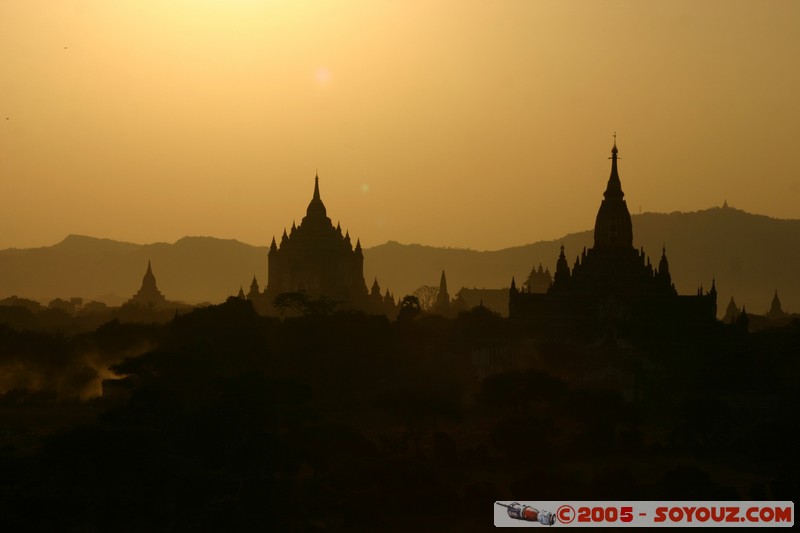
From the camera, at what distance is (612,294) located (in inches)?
6506

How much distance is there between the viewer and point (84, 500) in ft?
224

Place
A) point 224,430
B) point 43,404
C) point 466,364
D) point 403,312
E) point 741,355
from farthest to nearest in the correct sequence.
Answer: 1. point 403,312
2. point 466,364
3. point 741,355
4. point 43,404
5. point 224,430

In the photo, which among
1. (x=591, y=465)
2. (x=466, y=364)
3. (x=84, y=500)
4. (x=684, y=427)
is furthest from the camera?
(x=466, y=364)

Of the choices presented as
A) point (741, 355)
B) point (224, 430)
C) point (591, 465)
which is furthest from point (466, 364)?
point (224, 430)

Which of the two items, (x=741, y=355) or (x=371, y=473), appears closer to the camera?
(x=371, y=473)

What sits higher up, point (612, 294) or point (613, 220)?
point (613, 220)

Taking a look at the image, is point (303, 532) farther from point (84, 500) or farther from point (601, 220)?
point (601, 220)

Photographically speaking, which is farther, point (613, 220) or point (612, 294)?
point (613, 220)

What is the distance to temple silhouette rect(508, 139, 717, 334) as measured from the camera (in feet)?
526

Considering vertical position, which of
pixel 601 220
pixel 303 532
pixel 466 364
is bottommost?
pixel 303 532

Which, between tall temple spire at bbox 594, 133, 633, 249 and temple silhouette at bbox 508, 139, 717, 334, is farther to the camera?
tall temple spire at bbox 594, 133, 633, 249

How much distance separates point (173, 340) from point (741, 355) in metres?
42.5

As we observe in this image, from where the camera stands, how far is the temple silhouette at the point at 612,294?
160 metres

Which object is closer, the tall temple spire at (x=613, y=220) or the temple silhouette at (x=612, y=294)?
the temple silhouette at (x=612, y=294)
